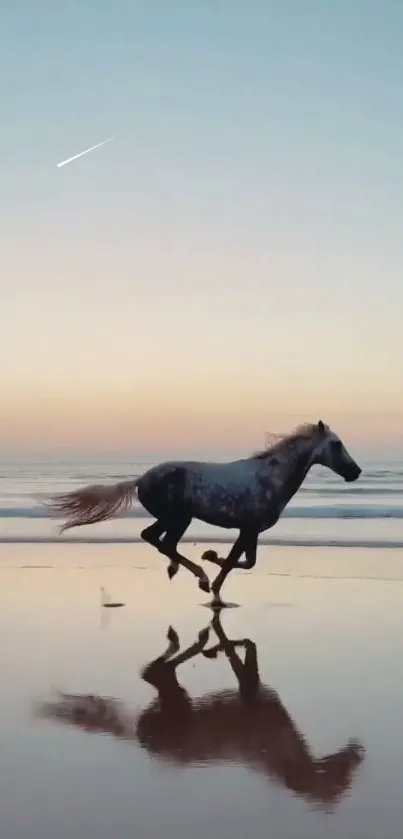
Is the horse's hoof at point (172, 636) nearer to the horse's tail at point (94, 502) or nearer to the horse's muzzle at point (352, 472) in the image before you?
the horse's tail at point (94, 502)

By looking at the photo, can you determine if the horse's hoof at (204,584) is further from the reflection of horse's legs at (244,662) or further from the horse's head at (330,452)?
the horse's head at (330,452)

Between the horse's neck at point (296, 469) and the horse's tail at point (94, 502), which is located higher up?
the horse's neck at point (296, 469)

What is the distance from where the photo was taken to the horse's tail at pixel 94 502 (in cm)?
749

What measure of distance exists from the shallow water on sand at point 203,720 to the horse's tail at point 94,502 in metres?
0.67

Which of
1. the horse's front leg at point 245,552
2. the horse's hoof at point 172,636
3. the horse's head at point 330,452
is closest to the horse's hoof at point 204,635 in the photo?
the horse's hoof at point 172,636

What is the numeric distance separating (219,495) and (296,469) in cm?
71

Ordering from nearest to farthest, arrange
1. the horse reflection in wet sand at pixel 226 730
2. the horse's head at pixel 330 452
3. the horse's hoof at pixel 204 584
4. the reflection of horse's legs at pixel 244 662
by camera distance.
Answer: the horse reflection in wet sand at pixel 226 730 < the reflection of horse's legs at pixel 244 662 < the horse's hoof at pixel 204 584 < the horse's head at pixel 330 452

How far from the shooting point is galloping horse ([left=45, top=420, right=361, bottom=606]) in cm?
725

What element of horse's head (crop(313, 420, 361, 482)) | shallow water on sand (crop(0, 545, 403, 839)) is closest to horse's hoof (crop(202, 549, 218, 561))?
shallow water on sand (crop(0, 545, 403, 839))

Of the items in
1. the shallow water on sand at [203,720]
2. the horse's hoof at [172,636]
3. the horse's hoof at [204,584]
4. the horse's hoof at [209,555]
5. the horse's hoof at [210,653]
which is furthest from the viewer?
the horse's hoof at [209,555]

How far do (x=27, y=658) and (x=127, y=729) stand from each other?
1.48 meters

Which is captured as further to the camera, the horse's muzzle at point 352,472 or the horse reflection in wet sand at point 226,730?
the horse's muzzle at point 352,472

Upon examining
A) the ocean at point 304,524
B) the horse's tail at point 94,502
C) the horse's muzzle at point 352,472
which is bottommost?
the ocean at point 304,524

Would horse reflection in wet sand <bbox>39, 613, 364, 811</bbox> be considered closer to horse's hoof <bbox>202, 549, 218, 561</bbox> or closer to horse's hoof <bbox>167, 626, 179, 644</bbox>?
horse's hoof <bbox>167, 626, 179, 644</bbox>
